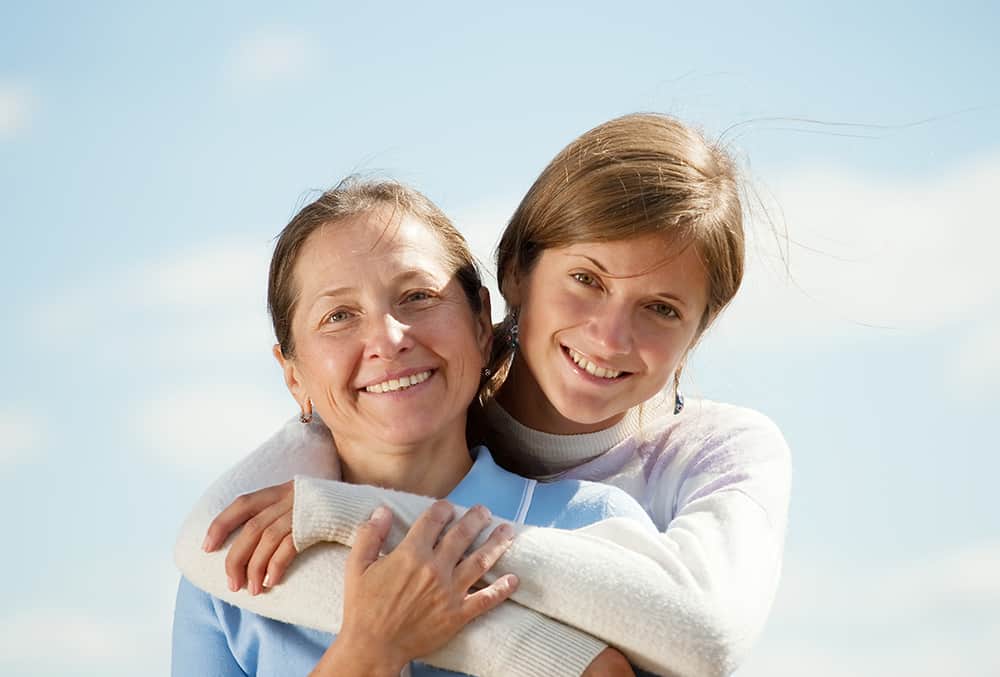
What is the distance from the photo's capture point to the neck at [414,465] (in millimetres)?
2814

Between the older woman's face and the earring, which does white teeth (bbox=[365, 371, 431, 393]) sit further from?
the earring

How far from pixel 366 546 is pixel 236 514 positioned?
39cm

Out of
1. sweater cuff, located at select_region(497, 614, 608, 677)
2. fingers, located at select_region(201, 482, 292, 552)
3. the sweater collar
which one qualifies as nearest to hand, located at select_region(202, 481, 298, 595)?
fingers, located at select_region(201, 482, 292, 552)

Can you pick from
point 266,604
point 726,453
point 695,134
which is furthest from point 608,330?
point 266,604

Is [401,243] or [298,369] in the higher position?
[401,243]

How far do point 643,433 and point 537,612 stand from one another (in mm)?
939

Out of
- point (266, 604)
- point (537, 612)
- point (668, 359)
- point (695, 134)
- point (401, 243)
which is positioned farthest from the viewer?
Result: point (695, 134)

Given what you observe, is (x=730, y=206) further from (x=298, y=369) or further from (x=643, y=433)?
(x=298, y=369)

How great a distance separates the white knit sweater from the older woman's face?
0.78 feet

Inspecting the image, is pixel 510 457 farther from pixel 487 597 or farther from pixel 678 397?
pixel 487 597

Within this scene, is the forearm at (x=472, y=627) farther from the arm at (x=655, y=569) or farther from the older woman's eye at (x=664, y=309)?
the older woman's eye at (x=664, y=309)

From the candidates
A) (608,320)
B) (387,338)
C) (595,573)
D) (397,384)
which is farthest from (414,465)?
(595,573)

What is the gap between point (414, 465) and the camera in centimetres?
282

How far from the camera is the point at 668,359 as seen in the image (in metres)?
2.92
